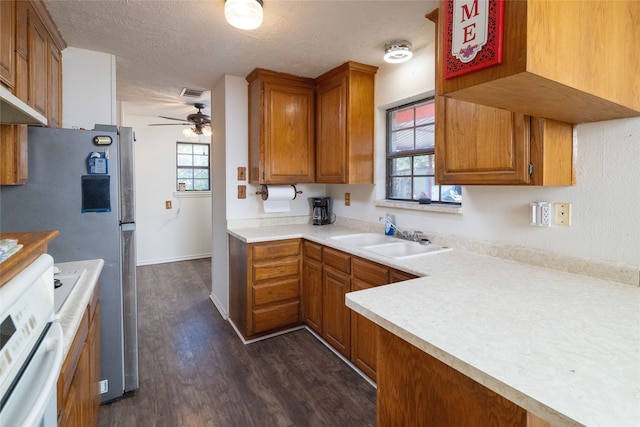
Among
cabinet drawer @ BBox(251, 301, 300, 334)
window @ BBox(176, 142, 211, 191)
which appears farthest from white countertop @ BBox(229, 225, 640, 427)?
window @ BBox(176, 142, 211, 191)

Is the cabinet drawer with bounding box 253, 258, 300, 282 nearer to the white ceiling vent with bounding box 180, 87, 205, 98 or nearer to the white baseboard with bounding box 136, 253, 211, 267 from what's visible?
the white ceiling vent with bounding box 180, 87, 205, 98

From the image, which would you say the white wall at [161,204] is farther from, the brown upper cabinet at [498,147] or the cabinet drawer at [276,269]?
the brown upper cabinet at [498,147]

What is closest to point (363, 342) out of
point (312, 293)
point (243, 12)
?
point (312, 293)

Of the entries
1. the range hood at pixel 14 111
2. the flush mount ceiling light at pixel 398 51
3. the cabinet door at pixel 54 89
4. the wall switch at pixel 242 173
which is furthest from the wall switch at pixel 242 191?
the range hood at pixel 14 111

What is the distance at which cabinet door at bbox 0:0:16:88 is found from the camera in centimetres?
135

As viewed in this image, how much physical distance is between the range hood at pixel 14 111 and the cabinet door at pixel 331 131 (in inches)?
79.3

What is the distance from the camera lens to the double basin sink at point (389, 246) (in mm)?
2239

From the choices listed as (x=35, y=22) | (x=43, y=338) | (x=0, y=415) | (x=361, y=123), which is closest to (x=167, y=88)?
(x=35, y=22)

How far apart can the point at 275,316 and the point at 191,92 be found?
2.60 meters

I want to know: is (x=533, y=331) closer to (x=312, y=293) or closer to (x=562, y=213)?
(x=562, y=213)

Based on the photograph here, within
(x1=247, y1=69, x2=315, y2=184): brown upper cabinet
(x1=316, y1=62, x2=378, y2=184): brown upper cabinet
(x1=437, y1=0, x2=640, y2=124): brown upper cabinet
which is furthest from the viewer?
(x1=247, y1=69, x2=315, y2=184): brown upper cabinet

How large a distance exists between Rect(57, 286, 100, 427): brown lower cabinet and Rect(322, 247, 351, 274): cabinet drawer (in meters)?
1.47

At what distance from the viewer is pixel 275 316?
2.78 meters

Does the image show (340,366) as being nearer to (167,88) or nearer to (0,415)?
(0,415)
